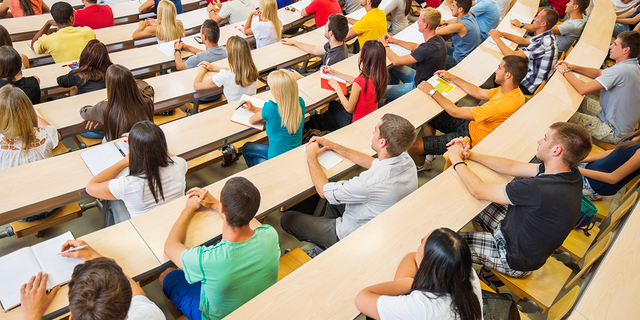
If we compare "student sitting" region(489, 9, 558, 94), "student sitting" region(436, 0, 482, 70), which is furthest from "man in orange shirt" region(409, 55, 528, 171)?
"student sitting" region(436, 0, 482, 70)

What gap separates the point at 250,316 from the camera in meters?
1.80

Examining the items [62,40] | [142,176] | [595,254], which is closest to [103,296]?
[142,176]

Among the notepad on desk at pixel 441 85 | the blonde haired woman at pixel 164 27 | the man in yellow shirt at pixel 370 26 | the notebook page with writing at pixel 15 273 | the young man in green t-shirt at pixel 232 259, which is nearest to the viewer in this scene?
the notebook page with writing at pixel 15 273

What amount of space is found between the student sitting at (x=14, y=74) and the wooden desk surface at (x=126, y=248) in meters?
2.13

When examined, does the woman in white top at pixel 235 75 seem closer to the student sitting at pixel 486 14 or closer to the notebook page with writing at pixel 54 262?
the notebook page with writing at pixel 54 262

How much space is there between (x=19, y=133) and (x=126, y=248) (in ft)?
4.40

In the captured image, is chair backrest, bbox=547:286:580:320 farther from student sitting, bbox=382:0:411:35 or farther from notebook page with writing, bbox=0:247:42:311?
student sitting, bbox=382:0:411:35

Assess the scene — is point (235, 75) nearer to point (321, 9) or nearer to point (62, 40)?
point (62, 40)

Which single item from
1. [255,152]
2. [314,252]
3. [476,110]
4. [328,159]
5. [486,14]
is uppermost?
[486,14]

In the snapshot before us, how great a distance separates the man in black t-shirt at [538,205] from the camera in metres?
2.25

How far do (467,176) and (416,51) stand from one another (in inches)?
81.6

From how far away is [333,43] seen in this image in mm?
4535

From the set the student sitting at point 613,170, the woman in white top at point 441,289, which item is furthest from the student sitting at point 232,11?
the woman in white top at point 441,289

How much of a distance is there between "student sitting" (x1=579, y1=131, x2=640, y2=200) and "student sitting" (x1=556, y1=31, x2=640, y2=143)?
2.54 feet
